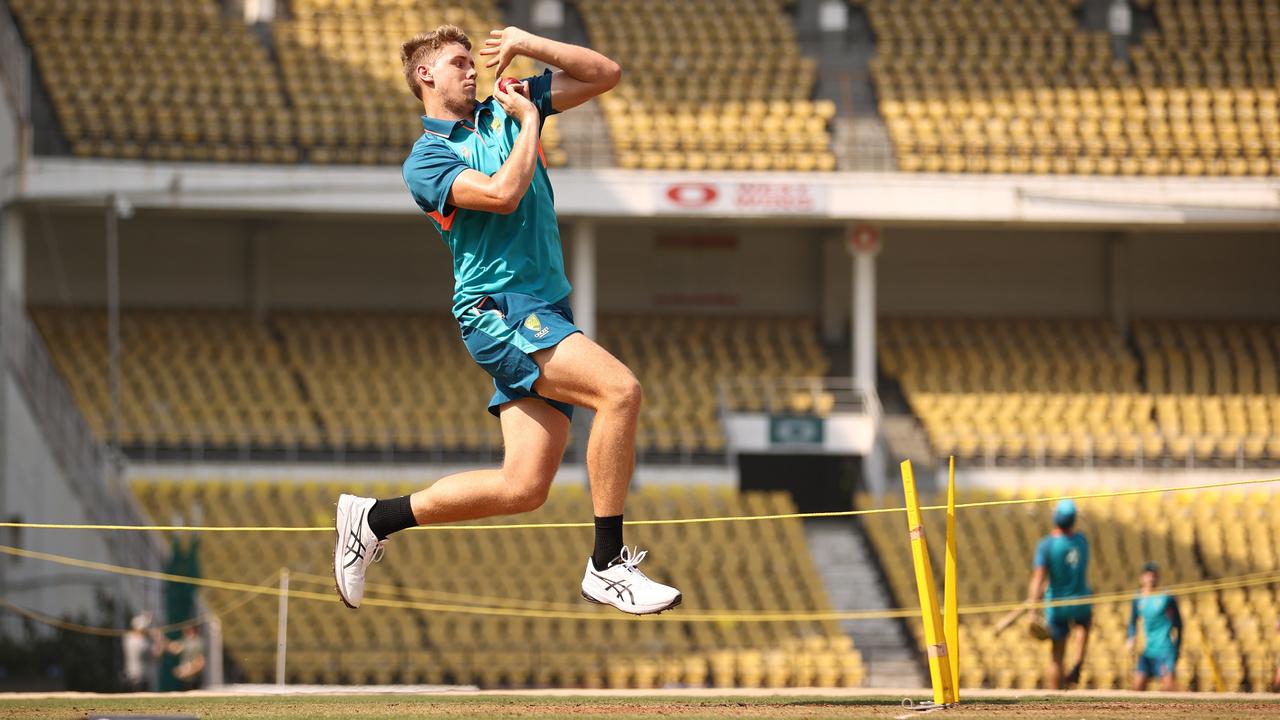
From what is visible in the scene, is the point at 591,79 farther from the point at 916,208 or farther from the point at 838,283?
the point at 838,283

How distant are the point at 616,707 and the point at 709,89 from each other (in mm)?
21199

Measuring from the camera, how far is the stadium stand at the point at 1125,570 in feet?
66.6

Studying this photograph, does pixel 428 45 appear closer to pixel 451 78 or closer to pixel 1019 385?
pixel 451 78

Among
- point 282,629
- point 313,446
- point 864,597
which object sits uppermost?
point 313,446

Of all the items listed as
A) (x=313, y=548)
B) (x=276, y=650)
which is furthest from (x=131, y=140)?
(x=276, y=650)

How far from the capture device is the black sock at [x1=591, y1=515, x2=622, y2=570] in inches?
289

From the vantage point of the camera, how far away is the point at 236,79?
91.0ft

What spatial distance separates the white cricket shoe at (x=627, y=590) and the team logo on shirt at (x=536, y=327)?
0.97 m

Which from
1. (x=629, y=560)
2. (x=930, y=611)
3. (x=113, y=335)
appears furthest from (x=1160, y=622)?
(x=113, y=335)

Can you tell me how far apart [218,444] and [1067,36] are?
15.6m

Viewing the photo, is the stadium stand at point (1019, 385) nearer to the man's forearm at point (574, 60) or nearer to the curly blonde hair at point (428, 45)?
the man's forearm at point (574, 60)

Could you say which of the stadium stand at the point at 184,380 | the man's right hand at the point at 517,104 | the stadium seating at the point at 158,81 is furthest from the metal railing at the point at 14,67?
the man's right hand at the point at 517,104

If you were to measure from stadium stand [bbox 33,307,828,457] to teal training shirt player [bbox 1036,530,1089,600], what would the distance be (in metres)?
12.5

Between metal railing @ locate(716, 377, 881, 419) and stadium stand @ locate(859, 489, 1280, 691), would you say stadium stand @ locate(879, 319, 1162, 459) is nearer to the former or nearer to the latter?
metal railing @ locate(716, 377, 881, 419)
